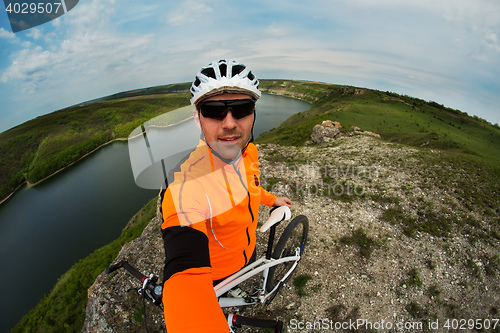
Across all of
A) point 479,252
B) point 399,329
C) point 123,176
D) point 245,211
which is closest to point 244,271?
point 245,211

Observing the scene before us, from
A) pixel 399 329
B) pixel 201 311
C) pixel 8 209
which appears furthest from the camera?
pixel 8 209

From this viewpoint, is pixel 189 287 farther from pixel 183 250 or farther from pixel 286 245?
pixel 286 245

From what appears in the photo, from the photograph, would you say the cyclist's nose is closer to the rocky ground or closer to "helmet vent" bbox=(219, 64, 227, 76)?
"helmet vent" bbox=(219, 64, 227, 76)

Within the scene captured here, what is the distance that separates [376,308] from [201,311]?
205 inches

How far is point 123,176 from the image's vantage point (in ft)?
130

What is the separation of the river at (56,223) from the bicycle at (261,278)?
16.6 m

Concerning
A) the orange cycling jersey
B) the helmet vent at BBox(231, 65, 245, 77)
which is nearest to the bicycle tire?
the orange cycling jersey

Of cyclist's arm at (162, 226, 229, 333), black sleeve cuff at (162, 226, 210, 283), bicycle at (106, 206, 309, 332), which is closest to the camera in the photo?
cyclist's arm at (162, 226, 229, 333)

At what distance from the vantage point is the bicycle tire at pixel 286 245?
3207mm

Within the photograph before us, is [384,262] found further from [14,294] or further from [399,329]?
[14,294]

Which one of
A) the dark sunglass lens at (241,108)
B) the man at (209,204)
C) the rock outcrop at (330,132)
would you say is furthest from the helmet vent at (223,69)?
the rock outcrop at (330,132)

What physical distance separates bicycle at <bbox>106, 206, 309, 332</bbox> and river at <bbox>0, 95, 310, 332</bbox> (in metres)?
16.6

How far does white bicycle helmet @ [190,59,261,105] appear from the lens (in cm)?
177

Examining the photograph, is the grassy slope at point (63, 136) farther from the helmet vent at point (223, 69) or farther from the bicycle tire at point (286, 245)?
the helmet vent at point (223, 69)
